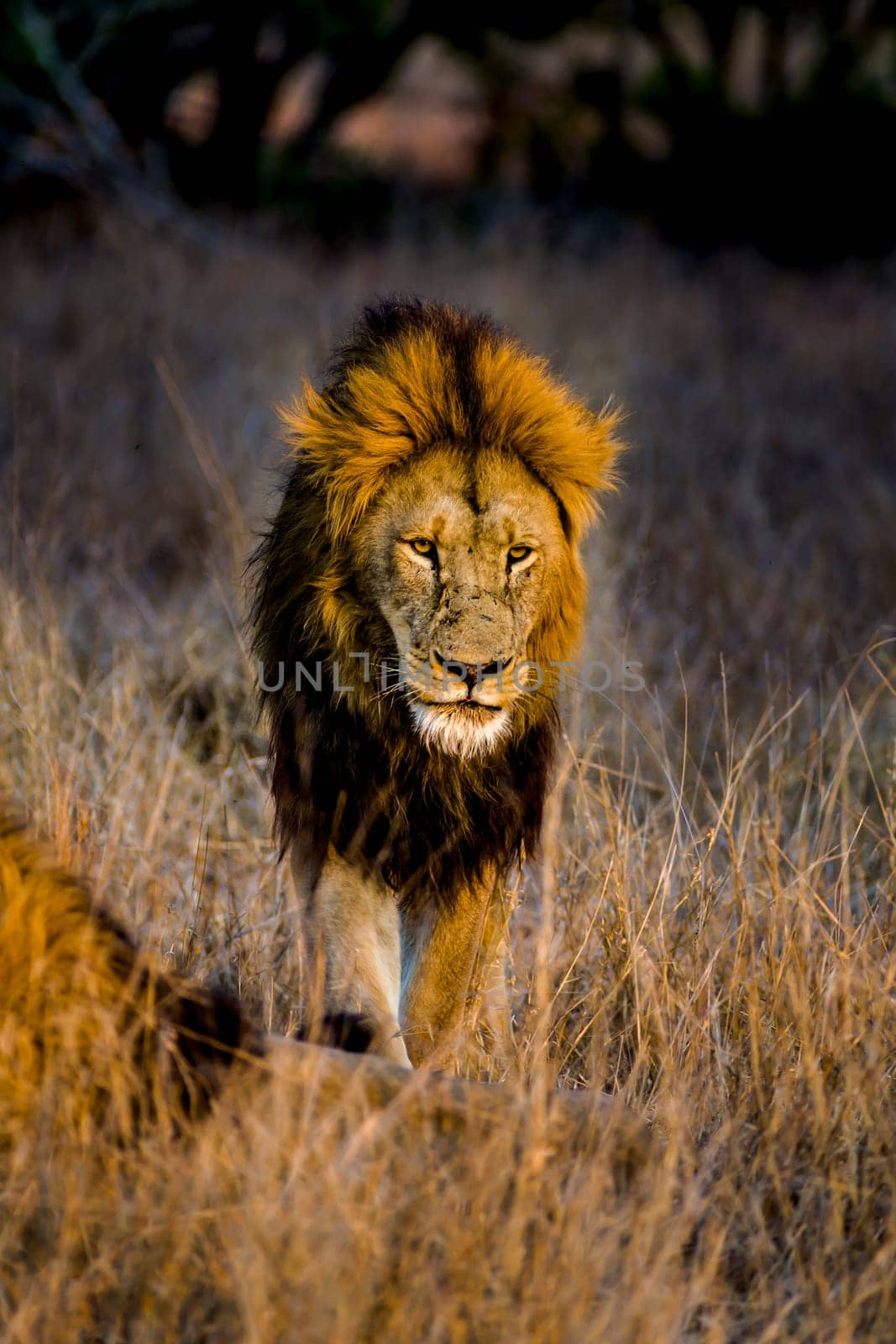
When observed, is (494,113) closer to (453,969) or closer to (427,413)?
(427,413)

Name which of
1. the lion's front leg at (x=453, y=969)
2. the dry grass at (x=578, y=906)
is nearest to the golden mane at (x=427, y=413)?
the dry grass at (x=578, y=906)

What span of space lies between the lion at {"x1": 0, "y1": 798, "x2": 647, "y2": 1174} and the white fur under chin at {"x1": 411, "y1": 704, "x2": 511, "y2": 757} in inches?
32.7

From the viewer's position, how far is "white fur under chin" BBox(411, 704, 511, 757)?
325cm

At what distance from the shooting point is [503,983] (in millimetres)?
3602

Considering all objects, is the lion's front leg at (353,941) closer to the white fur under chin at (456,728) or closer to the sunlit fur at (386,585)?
the sunlit fur at (386,585)

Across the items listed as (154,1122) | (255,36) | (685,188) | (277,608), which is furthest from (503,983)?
(685,188)

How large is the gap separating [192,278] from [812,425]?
4.84 metres

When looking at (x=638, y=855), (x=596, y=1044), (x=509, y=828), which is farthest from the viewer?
(x=638, y=855)

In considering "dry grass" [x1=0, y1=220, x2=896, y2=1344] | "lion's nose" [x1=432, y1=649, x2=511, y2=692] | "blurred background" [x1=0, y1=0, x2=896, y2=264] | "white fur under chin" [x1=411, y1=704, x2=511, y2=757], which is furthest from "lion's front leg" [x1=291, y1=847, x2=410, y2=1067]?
"blurred background" [x1=0, y1=0, x2=896, y2=264]

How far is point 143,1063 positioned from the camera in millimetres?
2410

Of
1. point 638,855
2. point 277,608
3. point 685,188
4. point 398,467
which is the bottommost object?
point 638,855

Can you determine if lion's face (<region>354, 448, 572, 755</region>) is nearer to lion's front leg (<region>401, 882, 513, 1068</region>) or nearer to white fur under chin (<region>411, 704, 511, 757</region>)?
white fur under chin (<region>411, 704, 511, 757</region>)

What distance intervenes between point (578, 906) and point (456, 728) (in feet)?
2.61

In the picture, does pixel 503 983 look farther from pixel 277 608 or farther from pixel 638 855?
pixel 277 608
